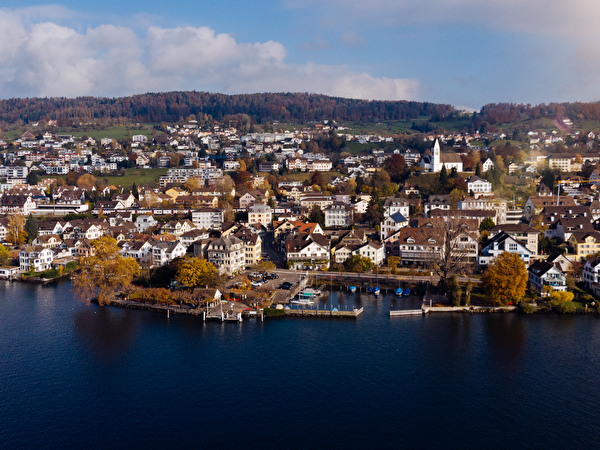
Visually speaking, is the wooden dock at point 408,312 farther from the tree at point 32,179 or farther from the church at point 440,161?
the tree at point 32,179

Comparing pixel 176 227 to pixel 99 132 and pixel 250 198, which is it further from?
pixel 99 132

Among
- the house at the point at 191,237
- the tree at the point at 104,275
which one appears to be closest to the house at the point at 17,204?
the house at the point at 191,237

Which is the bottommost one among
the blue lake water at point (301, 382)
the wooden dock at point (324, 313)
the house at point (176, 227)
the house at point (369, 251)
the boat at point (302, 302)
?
the blue lake water at point (301, 382)

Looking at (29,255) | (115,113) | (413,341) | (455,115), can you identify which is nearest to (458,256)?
(413,341)

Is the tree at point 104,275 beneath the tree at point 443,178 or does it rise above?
beneath

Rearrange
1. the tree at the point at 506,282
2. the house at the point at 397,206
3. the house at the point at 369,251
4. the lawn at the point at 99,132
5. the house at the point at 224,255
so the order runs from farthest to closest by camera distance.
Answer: the lawn at the point at 99,132, the house at the point at 397,206, the house at the point at 369,251, the house at the point at 224,255, the tree at the point at 506,282

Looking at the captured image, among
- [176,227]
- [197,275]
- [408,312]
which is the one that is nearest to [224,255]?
[197,275]

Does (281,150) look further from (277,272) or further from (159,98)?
(159,98)
